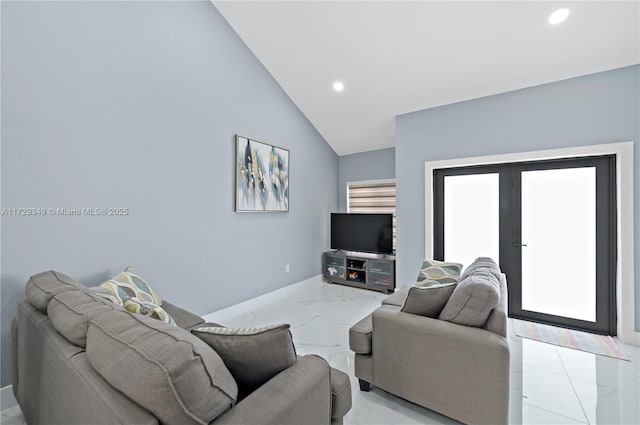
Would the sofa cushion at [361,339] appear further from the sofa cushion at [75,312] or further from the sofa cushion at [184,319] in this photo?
the sofa cushion at [75,312]

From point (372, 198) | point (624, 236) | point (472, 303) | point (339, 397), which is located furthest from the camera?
point (372, 198)

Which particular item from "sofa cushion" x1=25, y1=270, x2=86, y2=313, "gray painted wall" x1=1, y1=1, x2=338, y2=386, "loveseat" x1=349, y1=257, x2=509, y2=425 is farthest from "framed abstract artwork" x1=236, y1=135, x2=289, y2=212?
"loveseat" x1=349, y1=257, x2=509, y2=425

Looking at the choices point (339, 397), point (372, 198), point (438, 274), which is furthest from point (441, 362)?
point (372, 198)

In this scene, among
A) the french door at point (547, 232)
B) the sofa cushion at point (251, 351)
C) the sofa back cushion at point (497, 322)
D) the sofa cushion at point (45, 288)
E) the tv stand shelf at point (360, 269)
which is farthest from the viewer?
the tv stand shelf at point (360, 269)

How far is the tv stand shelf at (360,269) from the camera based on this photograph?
14.3 feet

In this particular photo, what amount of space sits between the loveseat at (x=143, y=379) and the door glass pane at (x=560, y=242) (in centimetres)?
308

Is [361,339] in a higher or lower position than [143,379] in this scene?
lower

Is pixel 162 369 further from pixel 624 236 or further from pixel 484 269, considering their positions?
pixel 624 236

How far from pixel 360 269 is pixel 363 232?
62 centimetres

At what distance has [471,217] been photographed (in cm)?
365

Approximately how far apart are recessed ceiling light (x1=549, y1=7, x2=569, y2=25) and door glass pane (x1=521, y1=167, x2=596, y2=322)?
150cm

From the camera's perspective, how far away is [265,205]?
3771mm

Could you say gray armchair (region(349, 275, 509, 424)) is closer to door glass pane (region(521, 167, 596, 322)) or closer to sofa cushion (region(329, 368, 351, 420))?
sofa cushion (region(329, 368, 351, 420))

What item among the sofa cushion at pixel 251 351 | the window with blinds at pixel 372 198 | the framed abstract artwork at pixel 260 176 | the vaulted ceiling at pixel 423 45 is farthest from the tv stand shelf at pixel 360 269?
the sofa cushion at pixel 251 351
